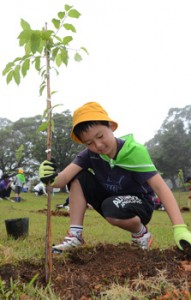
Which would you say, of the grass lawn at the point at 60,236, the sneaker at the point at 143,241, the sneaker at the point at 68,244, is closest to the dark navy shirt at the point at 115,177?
the sneaker at the point at 143,241

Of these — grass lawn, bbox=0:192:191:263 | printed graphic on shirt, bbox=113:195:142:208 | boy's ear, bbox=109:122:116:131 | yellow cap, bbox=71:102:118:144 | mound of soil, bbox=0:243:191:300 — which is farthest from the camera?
grass lawn, bbox=0:192:191:263

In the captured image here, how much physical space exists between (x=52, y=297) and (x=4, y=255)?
34.7 inches

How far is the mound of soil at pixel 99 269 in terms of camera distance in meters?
1.74

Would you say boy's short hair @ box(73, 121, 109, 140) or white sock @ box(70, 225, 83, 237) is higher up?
boy's short hair @ box(73, 121, 109, 140)

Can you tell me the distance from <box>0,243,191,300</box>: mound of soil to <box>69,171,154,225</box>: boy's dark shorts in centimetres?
29

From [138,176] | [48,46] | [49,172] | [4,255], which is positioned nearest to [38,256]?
[4,255]

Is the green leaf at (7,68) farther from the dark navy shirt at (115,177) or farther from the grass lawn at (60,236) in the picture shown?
the grass lawn at (60,236)

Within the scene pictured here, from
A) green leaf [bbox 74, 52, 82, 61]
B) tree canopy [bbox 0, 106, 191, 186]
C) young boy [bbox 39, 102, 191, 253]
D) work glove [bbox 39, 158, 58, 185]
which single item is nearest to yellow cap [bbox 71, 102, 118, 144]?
young boy [bbox 39, 102, 191, 253]

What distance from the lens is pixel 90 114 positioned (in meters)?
2.29

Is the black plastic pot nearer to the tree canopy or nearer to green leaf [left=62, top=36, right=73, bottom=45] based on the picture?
green leaf [left=62, top=36, right=73, bottom=45]

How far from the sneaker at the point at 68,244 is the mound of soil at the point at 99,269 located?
15cm

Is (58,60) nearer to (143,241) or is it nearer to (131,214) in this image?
(131,214)

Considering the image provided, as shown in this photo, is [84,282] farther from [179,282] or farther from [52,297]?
[179,282]

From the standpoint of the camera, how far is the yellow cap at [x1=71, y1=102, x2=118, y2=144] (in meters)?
2.28
